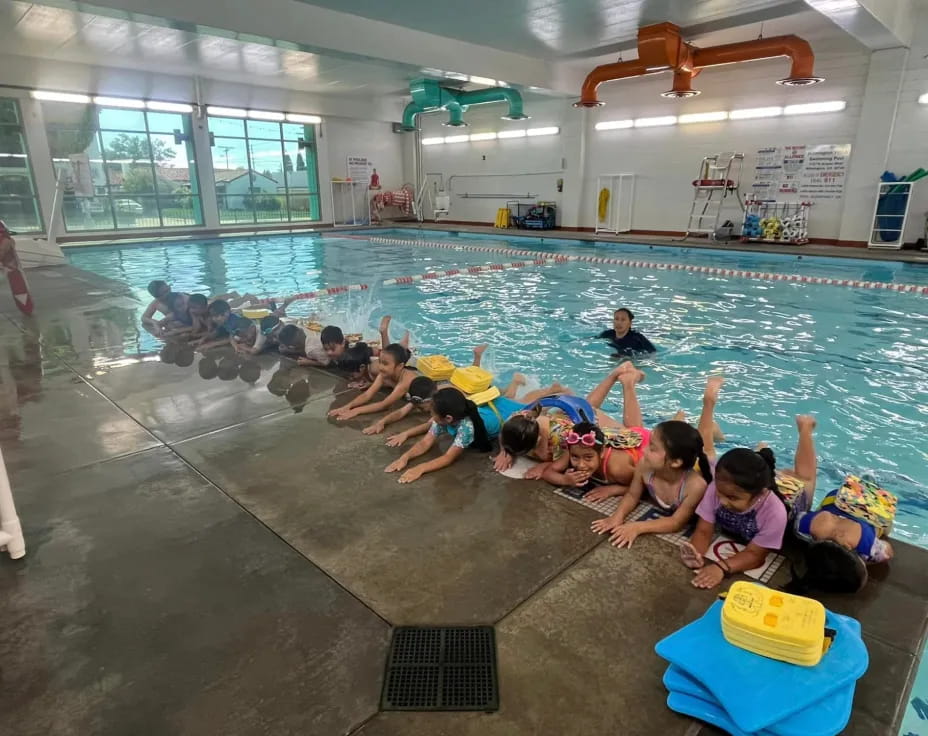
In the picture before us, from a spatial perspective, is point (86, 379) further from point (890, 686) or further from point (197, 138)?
point (197, 138)

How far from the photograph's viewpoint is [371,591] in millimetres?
2229

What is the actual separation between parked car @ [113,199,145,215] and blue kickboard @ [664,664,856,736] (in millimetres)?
20579

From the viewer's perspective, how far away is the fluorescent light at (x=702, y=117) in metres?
14.6

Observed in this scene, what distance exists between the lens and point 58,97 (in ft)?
51.8

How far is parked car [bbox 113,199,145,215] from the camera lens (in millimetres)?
17875

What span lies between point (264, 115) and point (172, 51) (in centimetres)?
605

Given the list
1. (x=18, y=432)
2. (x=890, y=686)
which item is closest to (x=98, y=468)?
(x=18, y=432)

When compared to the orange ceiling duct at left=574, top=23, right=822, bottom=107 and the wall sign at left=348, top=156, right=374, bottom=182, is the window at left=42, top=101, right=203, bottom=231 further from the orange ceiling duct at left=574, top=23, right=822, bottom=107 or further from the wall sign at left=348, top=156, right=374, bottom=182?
the orange ceiling duct at left=574, top=23, right=822, bottom=107

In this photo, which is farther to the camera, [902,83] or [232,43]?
[232,43]

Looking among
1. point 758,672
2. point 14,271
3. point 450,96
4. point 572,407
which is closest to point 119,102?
point 450,96

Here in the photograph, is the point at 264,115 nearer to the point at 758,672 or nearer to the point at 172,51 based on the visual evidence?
the point at 172,51

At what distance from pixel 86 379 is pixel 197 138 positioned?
16284 mm

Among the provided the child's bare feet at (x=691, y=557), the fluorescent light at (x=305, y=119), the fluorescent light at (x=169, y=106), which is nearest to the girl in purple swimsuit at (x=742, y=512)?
the child's bare feet at (x=691, y=557)

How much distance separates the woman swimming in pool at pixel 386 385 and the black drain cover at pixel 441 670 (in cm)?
213
